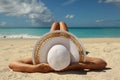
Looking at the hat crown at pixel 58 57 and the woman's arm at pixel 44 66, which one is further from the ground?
the hat crown at pixel 58 57

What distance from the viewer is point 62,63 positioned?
4215mm

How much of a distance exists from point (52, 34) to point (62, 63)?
1.95ft

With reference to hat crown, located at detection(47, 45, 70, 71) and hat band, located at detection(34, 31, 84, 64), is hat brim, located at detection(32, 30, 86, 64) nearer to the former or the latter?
hat band, located at detection(34, 31, 84, 64)

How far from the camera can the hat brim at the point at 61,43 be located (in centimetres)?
446

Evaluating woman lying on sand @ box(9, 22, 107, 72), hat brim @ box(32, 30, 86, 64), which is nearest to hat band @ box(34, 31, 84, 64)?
hat brim @ box(32, 30, 86, 64)

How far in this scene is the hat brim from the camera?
4465 mm

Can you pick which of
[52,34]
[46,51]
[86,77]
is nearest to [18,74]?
[46,51]

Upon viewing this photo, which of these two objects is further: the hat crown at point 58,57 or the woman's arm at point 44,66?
the woman's arm at point 44,66

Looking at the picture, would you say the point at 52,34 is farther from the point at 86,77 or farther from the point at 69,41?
the point at 86,77

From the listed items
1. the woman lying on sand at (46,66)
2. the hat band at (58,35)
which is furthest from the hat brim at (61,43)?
the woman lying on sand at (46,66)

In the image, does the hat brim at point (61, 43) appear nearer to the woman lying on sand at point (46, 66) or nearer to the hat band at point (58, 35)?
the hat band at point (58, 35)

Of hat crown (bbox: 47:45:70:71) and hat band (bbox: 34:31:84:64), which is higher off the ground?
hat band (bbox: 34:31:84:64)

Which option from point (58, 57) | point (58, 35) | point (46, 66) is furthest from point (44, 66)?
point (58, 35)

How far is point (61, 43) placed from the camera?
4461mm
